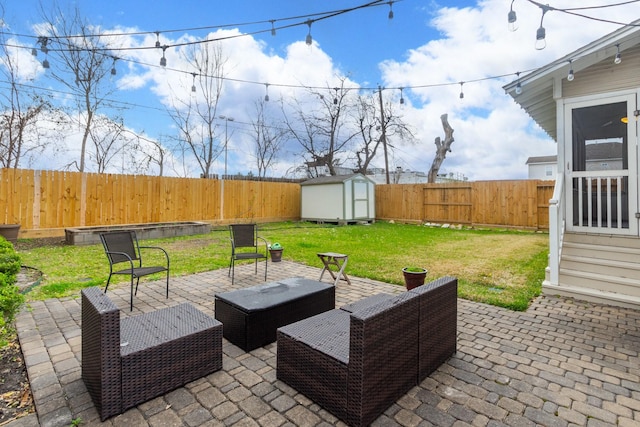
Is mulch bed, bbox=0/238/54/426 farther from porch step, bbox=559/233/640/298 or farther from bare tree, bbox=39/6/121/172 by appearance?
bare tree, bbox=39/6/121/172

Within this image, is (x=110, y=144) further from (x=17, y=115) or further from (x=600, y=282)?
(x=600, y=282)

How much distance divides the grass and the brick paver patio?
2.66 ft

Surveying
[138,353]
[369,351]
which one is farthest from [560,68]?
[138,353]

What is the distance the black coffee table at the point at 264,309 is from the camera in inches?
101

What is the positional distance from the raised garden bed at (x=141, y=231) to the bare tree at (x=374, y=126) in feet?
36.4

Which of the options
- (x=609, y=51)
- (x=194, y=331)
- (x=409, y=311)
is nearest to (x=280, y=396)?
(x=194, y=331)

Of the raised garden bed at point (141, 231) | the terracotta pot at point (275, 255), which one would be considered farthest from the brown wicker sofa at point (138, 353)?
the raised garden bed at point (141, 231)

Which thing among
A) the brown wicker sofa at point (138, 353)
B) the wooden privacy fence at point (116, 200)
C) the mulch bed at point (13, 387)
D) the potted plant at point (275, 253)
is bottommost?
the mulch bed at point (13, 387)

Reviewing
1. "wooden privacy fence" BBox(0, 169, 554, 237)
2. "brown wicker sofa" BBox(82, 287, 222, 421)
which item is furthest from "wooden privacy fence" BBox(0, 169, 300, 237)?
"brown wicker sofa" BBox(82, 287, 222, 421)

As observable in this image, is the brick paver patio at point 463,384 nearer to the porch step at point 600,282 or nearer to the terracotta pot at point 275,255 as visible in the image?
the porch step at point 600,282

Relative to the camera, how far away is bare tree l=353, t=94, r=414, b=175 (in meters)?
17.4

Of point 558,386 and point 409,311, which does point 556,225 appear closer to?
point 558,386

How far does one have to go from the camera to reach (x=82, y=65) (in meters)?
10.5

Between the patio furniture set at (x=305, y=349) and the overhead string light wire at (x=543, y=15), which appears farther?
the overhead string light wire at (x=543, y=15)
